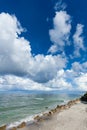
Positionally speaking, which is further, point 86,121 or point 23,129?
point 86,121

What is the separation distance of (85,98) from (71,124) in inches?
1834

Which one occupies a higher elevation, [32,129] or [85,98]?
[85,98]

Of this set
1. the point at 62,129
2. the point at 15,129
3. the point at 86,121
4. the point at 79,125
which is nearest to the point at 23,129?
the point at 15,129

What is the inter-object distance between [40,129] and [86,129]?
5.72 meters

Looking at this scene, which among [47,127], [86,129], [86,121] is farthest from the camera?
[86,121]

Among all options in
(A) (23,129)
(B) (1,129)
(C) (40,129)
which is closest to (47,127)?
(C) (40,129)

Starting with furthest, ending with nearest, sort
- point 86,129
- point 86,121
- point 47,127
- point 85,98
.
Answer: point 85,98 < point 86,121 < point 47,127 < point 86,129

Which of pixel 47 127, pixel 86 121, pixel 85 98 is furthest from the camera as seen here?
pixel 85 98

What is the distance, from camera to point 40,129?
23.2 meters

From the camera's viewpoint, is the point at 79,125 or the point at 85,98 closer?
the point at 79,125

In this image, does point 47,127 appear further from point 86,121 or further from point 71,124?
point 86,121

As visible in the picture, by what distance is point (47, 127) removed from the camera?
24.0m

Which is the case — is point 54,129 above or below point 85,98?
below

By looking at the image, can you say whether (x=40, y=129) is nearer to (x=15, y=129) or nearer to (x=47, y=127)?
(x=47, y=127)
